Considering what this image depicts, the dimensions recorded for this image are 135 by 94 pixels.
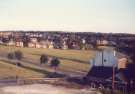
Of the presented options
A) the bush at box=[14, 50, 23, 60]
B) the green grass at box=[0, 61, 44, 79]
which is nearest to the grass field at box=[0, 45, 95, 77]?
the bush at box=[14, 50, 23, 60]

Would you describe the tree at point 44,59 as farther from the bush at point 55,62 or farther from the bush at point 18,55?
the bush at point 18,55

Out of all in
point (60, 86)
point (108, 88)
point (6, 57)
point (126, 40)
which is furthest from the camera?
point (6, 57)

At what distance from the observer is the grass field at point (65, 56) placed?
3413 cm

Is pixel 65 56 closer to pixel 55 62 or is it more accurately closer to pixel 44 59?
pixel 55 62

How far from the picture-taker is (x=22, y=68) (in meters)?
34.1

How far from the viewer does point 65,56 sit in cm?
3731

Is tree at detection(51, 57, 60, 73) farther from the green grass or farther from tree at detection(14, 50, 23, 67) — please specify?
tree at detection(14, 50, 23, 67)

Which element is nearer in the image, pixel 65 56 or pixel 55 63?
pixel 55 63

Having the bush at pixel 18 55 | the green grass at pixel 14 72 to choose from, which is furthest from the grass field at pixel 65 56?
the green grass at pixel 14 72

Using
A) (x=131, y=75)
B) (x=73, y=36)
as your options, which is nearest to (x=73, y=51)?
(x=73, y=36)

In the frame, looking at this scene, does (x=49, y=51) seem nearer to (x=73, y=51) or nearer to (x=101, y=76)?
(x=73, y=51)

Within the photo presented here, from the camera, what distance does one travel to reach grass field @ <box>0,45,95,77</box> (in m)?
34.1

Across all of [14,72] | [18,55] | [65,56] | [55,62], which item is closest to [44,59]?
[55,62]

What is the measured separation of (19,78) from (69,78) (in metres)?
5.45
